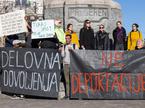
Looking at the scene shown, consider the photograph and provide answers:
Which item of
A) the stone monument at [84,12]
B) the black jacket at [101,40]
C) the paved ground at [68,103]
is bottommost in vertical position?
the paved ground at [68,103]

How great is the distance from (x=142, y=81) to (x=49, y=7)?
7319 mm

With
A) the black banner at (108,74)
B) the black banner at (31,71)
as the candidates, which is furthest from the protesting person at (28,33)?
the black banner at (108,74)

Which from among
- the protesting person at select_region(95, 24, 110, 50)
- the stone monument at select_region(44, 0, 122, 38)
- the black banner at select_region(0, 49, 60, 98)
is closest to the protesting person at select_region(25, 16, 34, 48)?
the black banner at select_region(0, 49, 60, 98)

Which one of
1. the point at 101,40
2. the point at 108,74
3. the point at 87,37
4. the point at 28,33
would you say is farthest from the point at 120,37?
the point at 28,33

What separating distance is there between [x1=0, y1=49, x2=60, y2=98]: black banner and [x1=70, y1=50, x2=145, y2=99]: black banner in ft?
1.46

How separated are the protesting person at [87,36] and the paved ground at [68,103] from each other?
2.56 meters

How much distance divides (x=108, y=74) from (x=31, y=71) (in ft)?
6.01

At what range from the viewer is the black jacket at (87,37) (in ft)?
44.4

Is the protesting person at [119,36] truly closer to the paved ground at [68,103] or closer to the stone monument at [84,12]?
the paved ground at [68,103]

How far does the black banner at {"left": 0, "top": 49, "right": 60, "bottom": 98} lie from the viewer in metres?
11.9

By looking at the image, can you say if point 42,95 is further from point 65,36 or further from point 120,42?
point 120,42

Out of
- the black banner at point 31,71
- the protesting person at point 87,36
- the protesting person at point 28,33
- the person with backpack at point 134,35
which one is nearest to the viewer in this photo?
the black banner at point 31,71

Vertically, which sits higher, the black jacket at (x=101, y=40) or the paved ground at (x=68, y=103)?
the black jacket at (x=101, y=40)

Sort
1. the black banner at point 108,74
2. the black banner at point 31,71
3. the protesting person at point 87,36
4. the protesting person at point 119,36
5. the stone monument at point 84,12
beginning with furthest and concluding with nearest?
the stone monument at point 84,12
the protesting person at point 119,36
the protesting person at point 87,36
the black banner at point 31,71
the black banner at point 108,74
